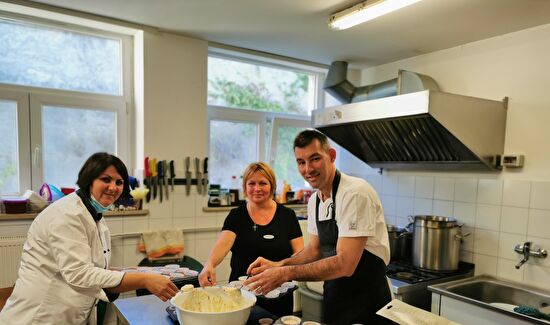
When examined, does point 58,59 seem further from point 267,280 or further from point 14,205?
point 267,280

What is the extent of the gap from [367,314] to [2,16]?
8.86 ft

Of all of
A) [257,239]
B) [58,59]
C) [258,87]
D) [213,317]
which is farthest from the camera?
[258,87]

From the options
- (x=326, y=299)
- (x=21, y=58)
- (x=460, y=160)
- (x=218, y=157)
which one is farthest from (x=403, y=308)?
(x=21, y=58)

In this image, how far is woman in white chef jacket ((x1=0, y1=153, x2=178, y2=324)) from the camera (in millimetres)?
1335

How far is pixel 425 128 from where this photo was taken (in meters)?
2.37

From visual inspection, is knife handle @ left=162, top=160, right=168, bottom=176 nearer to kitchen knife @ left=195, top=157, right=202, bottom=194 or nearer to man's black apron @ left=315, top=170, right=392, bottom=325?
kitchen knife @ left=195, top=157, right=202, bottom=194

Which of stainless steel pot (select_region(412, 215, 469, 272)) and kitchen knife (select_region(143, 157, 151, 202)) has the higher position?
kitchen knife (select_region(143, 157, 151, 202))

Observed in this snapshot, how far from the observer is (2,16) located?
2.36m

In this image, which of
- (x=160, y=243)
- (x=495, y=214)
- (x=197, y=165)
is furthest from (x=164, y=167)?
(x=495, y=214)

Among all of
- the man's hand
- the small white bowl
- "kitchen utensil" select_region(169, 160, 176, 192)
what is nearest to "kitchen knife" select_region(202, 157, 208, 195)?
"kitchen utensil" select_region(169, 160, 176, 192)

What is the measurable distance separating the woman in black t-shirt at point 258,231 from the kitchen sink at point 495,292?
37.0 inches

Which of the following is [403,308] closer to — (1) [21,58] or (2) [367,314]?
(2) [367,314]

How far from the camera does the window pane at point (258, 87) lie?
3.16 meters

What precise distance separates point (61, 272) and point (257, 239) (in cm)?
85
